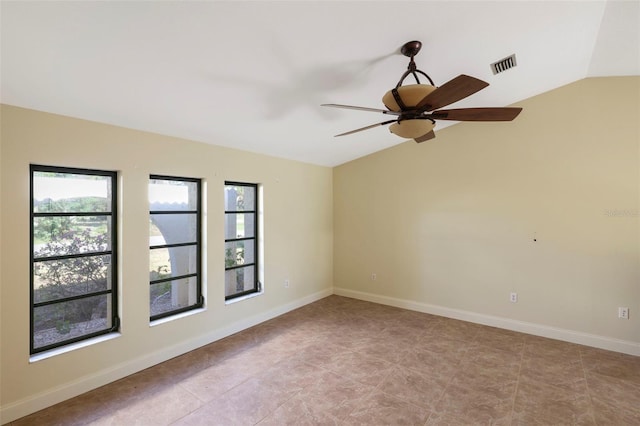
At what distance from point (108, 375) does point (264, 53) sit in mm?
3130

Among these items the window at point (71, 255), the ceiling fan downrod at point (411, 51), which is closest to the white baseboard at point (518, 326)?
the ceiling fan downrod at point (411, 51)

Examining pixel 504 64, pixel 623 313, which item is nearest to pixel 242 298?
pixel 504 64

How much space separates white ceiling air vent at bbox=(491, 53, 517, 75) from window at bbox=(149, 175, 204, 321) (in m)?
3.45

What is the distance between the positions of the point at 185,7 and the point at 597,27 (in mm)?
3250

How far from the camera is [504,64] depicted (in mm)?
2881

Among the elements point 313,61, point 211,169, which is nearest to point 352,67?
point 313,61

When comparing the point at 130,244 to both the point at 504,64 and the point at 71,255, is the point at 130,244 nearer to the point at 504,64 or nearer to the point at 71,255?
the point at 71,255

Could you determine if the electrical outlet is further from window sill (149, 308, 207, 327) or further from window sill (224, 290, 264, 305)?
window sill (149, 308, 207, 327)

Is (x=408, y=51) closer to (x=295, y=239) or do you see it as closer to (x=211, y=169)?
(x=211, y=169)

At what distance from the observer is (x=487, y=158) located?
412cm

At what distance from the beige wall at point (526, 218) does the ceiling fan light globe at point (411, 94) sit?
280 centimetres

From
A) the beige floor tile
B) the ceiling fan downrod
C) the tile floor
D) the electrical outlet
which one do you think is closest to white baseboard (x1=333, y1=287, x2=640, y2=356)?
the tile floor

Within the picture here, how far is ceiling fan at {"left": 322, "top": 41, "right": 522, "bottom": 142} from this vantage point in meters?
1.72

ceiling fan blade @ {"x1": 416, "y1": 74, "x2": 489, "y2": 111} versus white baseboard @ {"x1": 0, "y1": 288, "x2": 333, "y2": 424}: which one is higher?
ceiling fan blade @ {"x1": 416, "y1": 74, "x2": 489, "y2": 111}
